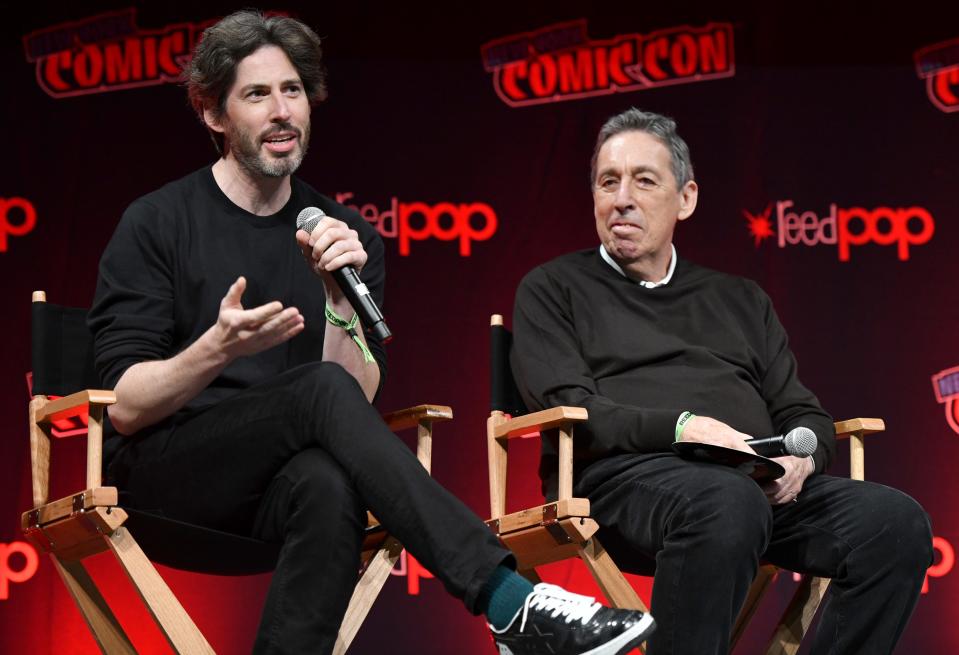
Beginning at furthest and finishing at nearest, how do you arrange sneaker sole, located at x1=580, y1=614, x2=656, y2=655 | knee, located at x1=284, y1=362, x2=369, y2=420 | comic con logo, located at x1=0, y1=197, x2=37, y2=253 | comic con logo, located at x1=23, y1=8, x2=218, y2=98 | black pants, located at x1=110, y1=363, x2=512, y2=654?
comic con logo, located at x1=23, y1=8, x2=218, y2=98 < comic con logo, located at x1=0, y1=197, x2=37, y2=253 < knee, located at x1=284, y1=362, x2=369, y2=420 < black pants, located at x1=110, y1=363, x2=512, y2=654 < sneaker sole, located at x1=580, y1=614, x2=656, y2=655

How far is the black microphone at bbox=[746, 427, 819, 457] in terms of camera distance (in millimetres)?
2305

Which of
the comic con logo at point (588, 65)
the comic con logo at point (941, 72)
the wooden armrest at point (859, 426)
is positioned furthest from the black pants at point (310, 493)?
the comic con logo at point (941, 72)

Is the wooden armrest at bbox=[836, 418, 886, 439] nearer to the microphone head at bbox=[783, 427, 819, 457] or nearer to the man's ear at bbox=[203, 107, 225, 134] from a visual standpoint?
the microphone head at bbox=[783, 427, 819, 457]

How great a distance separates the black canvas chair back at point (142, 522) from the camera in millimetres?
2205

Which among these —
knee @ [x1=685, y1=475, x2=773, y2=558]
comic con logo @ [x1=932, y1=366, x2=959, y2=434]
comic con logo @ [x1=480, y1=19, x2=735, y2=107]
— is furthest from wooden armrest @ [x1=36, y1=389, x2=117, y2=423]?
comic con logo @ [x1=932, y1=366, x2=959, y2=434]

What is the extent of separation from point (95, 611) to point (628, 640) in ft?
3.57

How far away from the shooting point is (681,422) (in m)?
2.43

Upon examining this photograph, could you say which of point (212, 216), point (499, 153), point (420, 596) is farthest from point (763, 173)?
point (212, 216)

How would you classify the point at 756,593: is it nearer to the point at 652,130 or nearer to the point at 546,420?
the point at 546,420

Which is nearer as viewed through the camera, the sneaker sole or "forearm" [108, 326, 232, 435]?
the sneaker sole

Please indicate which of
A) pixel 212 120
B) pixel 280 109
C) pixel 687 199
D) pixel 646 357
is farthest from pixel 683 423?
pixel 212 120

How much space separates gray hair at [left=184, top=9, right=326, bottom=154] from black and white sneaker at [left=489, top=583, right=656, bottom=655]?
1228 millimetres

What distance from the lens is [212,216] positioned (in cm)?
250

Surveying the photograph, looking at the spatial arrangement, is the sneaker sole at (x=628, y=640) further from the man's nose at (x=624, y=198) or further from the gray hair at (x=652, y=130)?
the gray hair at (x=652, y=130)
